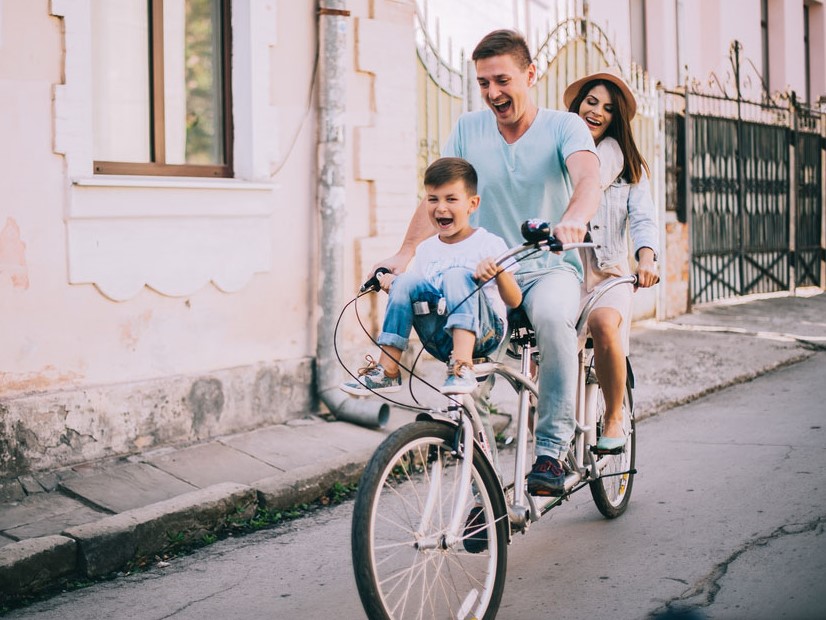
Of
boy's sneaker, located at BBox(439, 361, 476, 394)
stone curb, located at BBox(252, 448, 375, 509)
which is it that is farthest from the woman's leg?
stone curb, located at BBox(252, 448, 375, 509)

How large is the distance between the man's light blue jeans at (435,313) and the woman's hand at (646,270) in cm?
117

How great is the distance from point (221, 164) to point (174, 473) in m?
2.16

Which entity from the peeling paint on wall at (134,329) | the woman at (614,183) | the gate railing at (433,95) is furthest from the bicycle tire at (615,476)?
the gate railing at (433,95)

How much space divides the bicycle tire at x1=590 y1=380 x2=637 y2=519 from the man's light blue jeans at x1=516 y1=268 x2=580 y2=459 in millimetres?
797

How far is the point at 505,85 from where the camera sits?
396 cm

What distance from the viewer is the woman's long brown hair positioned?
5008 millimetres

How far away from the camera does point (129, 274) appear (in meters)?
6.02

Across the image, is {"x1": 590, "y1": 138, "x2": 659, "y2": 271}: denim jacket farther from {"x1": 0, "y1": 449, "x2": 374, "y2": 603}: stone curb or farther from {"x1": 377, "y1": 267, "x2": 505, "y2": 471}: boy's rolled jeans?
{"x1": 0, "y1": 449, "x2": 374, "y2": 603}: stone curb

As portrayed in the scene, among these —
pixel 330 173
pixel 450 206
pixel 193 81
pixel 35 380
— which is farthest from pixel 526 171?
pixel 193 81

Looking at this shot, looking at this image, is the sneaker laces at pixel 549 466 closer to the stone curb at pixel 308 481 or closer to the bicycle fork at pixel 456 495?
the bicycle fork at pixel 456 495

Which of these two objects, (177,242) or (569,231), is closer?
(569,231)

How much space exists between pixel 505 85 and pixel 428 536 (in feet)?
5.63

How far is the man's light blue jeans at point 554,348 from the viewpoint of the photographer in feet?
12.4

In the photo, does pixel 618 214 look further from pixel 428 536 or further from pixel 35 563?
pixel 35 563
